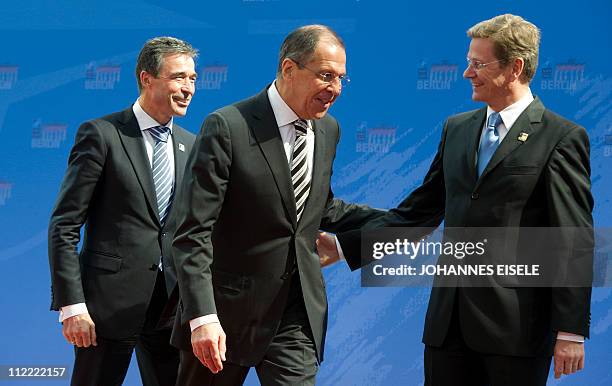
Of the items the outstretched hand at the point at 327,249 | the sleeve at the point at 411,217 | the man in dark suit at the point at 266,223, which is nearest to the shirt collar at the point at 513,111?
the sleeve at the point at 411,217

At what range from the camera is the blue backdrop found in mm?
4977

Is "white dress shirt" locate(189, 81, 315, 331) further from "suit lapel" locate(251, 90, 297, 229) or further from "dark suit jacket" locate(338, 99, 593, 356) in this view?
"dark suit jacket" locate(338, 99, 593, 356)

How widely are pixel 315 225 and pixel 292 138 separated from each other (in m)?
0.29

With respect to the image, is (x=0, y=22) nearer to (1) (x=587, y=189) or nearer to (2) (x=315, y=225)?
(2) (x=315, y=225)

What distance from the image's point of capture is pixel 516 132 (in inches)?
125

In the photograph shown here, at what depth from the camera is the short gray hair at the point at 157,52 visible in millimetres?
3920

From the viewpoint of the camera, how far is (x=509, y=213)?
310 cm

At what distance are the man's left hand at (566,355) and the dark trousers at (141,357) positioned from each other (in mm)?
1499

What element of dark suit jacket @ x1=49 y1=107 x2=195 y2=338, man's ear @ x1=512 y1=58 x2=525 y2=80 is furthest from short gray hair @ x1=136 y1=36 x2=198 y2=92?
man's ear @ x1=512 y1=58 x2=525 y2=80

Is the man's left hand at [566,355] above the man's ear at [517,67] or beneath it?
beneath

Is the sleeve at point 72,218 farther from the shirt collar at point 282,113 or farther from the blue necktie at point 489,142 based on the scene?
the blue necktie at point 489,142

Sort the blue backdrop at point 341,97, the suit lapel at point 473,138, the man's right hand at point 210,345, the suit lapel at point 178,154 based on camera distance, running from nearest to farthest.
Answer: the man's right hand at point 210,345, the suit lapel at point 473,138, the suit lapel at point 178,154, the blue backdrop at point 341,97

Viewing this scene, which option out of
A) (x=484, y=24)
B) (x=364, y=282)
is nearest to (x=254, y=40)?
(x=364, y=282)

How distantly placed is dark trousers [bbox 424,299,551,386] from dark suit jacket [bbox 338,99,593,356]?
1.4 inches
